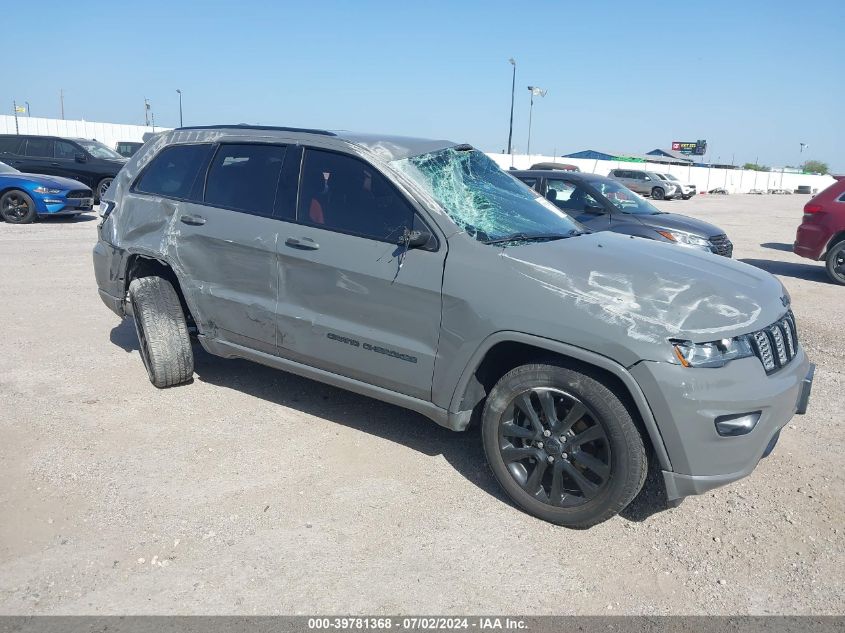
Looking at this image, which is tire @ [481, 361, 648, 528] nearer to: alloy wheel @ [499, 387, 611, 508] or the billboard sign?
alloy wheel @ [499, 387, 611, 508]

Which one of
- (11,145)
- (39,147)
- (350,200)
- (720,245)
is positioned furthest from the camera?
(11,145)

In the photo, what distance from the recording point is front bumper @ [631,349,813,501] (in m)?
3.02

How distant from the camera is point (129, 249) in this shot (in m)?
4.96

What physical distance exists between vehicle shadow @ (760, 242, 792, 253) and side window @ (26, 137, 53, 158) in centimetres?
Result: 1673

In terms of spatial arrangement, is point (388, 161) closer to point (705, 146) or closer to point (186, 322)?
point (186, 322)

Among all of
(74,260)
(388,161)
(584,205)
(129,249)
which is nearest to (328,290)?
(388,161)

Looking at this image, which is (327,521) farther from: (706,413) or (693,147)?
(693,147)

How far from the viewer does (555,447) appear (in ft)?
11.1

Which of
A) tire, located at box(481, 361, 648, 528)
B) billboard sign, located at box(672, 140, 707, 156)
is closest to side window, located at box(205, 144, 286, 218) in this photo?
tire, located at box(481, 361, 648, 528)

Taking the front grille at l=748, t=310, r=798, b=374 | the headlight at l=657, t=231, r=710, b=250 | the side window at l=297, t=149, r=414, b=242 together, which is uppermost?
the side window at l=297, t=149, r=414, b=242

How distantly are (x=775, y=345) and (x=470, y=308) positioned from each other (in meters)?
1.48

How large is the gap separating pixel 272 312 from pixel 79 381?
1932 mm

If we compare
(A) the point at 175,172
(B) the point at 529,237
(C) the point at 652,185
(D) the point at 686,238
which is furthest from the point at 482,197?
(C) the point at 652,185

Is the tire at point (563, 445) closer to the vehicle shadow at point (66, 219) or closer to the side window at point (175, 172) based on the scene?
the side window at point (175, 172)
